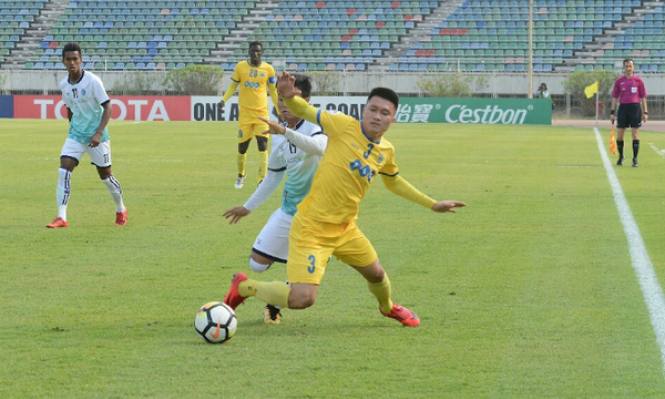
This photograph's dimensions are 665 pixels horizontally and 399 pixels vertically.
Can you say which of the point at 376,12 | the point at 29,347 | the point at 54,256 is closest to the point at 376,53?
the point at 376,12

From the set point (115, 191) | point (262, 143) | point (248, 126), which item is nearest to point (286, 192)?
point (115, 191)

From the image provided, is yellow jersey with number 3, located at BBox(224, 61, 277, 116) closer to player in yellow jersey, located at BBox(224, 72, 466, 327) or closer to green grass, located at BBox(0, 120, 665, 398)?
green grass, located at BBox(0, 120, 665, 398)

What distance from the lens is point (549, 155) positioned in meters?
21.2

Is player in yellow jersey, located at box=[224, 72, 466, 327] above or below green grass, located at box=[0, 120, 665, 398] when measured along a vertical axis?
above

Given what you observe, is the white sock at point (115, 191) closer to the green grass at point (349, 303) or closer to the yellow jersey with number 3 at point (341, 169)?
the green grass at point (349, 303)

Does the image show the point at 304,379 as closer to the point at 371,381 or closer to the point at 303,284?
the point at 371,381

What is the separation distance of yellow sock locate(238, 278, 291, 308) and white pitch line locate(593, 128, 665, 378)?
7.17 ft

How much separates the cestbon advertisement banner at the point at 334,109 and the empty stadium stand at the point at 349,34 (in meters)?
7.61

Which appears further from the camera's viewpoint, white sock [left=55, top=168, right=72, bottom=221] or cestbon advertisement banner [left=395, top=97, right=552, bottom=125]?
cestbon advertisement banner [left=395, top=97, right=552, bottom=125]

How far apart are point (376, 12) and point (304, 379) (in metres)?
47.6

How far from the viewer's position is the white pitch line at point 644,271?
6.12 metres

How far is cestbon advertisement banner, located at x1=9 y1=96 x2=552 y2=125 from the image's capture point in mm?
38344

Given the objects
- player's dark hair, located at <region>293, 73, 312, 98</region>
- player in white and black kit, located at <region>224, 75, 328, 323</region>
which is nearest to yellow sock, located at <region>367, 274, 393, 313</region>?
player in white and black kit, located at <region>224, 75, 328, 323</region>

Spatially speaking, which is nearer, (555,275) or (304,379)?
(304,379)
